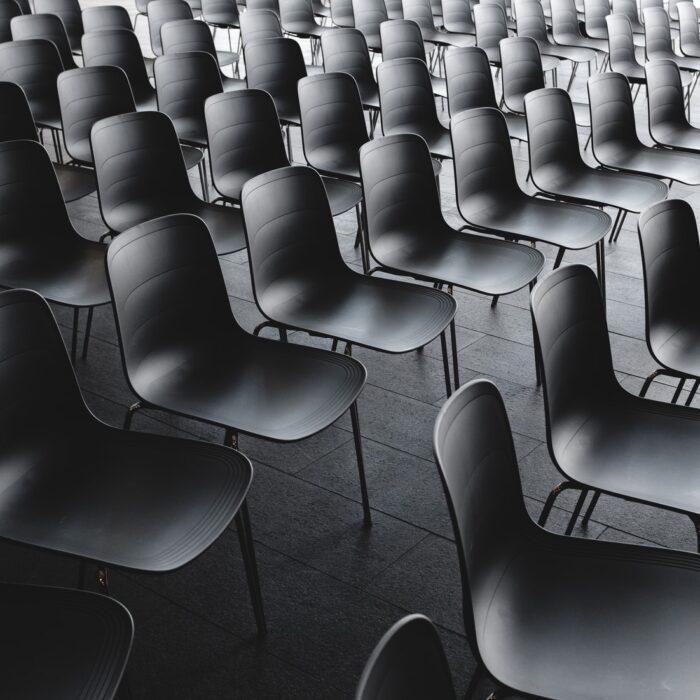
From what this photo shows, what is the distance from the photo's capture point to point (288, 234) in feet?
11.0

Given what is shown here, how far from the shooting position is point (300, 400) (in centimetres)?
271

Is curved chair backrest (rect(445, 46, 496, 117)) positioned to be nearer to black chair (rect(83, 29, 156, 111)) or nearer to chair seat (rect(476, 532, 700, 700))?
black chair (rect(83, 29, 156, 111))

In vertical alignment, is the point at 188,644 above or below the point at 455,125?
below

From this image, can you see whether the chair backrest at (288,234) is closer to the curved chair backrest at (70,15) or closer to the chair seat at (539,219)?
the chair seat at (539,219)

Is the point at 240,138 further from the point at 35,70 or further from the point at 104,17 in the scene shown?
the point at 104,17

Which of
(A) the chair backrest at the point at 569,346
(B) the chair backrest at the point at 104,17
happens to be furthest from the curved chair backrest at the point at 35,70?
(A) the chair backrest at the point at 569,346

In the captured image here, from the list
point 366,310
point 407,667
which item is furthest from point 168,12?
point 407,667

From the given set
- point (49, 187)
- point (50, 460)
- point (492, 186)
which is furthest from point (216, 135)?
point (50, 460)

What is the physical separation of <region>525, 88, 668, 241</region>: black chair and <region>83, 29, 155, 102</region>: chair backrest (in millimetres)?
2825

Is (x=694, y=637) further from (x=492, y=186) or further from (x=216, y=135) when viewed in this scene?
(x=216, y=135)

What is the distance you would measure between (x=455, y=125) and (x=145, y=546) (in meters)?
2.66

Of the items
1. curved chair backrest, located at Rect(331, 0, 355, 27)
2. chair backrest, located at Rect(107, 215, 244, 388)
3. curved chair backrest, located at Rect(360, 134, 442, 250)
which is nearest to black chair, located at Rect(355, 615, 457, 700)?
chair backrest, located at Rect(107, 215, 244, 388)

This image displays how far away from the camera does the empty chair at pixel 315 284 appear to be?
10.3 feet

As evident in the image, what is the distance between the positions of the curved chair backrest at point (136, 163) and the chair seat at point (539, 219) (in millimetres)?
1330
